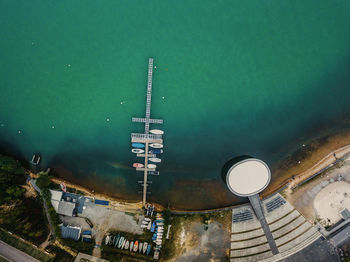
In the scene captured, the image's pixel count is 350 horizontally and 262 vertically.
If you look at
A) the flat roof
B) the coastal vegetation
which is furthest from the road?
the flat roof

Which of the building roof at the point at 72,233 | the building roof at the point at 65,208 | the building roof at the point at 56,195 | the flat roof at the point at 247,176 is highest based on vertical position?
the flat roof at the point at 247,176

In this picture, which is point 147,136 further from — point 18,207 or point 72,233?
point 18,207

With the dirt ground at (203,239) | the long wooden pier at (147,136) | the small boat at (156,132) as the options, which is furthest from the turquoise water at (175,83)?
the dirt ground at (203,239)

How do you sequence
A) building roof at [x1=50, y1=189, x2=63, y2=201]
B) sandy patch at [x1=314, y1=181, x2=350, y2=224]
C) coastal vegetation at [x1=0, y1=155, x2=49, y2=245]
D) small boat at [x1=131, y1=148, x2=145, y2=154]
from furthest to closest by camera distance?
small boat at [x1=131, y1=148, x2=145, y2=154]
building roof at [x1=50, y1=189, x2=63, y2=201]
sandy patch at [x1=314, y1=181, x2=350, y2=224]
coastal vegetation at [x1=0, y1=155, x2=49, y2=245]

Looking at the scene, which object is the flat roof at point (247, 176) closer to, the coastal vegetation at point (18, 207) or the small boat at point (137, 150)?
the small boat at point (137, 150)

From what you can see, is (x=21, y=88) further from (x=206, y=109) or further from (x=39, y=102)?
(x=206, y=109)

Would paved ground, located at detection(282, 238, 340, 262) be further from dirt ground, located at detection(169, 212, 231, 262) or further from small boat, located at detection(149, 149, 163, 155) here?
small boat, located at detection(149, 149, 163, 155)
